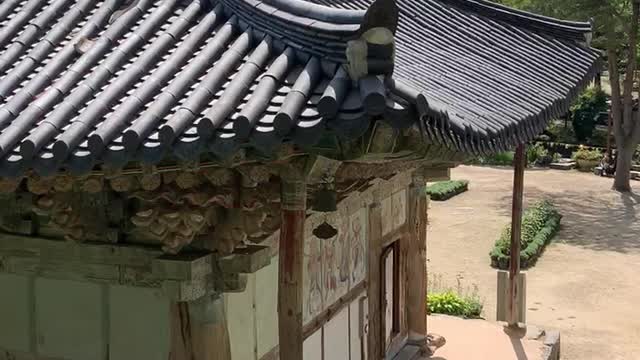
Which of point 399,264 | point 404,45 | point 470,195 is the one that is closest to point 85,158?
point 404,45

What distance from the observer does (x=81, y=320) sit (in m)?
6.07

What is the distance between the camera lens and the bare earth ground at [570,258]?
1521 cm

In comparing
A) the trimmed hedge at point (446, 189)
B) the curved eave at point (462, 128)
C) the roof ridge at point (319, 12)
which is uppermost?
the roof ridge at point (319, 12)

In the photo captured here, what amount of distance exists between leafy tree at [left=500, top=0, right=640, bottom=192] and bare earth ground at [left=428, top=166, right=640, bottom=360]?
1.71m

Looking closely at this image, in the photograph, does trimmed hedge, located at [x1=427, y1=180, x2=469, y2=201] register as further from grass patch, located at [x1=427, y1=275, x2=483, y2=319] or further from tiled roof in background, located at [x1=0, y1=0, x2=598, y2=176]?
tiled roof in background, located at [x1=0, y1=0, x2=598, y2=176]

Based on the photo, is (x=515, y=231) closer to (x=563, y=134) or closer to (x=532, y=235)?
(x=532, y=235)

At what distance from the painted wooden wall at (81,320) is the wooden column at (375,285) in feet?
13.1

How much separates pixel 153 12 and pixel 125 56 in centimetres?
60

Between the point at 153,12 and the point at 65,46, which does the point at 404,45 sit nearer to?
the point at 153,12

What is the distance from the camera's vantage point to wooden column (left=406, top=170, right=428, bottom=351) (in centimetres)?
1100

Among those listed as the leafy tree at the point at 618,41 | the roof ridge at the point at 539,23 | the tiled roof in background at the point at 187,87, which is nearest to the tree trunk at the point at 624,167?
the leafy tree at the point at 618,41

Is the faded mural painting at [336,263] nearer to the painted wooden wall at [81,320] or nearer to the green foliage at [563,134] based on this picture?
the painted wooden wall at [81,320]

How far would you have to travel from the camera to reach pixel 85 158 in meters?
4.05

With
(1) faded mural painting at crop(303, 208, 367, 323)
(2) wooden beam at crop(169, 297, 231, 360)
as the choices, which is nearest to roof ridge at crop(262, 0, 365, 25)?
(2) wooden beam at crop(169, 297, 231, 360)
